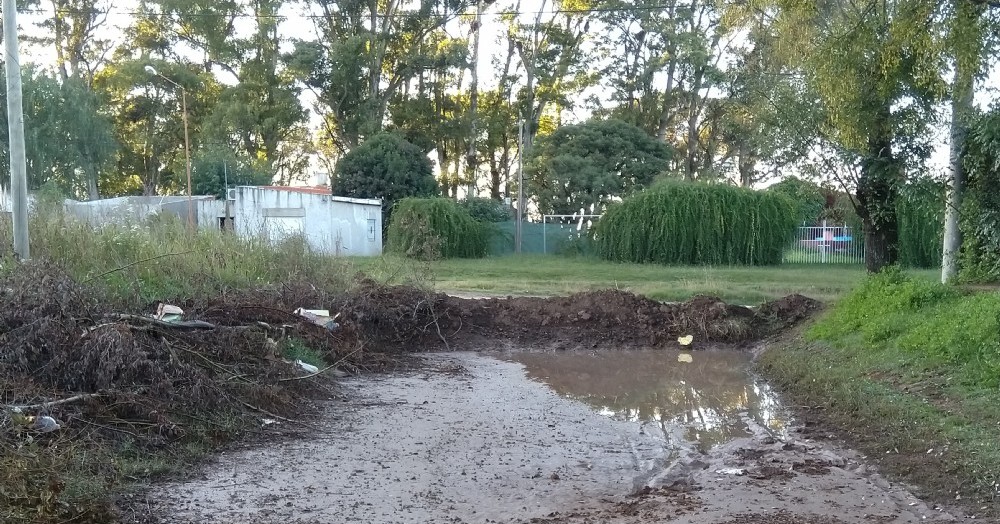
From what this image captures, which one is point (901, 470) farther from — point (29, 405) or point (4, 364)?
point (4, 364)

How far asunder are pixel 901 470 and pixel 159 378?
6227 mm

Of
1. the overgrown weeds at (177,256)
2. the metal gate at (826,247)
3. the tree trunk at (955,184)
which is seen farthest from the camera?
the metal gate at (826,247)

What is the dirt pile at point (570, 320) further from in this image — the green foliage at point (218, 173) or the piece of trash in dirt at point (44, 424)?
the green foliage at point (218, 173)

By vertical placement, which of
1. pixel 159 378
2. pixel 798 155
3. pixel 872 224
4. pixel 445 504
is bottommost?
pixel 445 504

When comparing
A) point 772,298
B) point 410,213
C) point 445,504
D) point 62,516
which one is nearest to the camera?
point 62,516

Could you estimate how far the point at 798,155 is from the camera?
50.2 feet

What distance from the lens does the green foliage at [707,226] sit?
29.8m

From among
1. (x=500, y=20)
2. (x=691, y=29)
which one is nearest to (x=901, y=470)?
(x=691, y=29)

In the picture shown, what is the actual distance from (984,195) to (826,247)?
19.1 meters

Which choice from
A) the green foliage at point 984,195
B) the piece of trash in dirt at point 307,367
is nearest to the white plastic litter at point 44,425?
the piece of trash in dirt at point 307,367

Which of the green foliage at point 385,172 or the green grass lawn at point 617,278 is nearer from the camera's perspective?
the green grass lawn at point 617,278

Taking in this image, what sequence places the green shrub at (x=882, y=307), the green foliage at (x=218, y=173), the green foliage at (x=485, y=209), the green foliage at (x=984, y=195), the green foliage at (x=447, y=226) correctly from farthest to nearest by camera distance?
1. the green foliage at (x=218, y=173)
2. the green foliage at (x=485, y=209)
3. the green foliage at (x=447, y=226)
4. the green foliage at (x=984, y=195)
5. the green shrub at (x=882, y=307)

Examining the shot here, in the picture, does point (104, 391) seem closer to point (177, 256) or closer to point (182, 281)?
point (182, 281)

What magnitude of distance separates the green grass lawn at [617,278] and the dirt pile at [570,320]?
2.75 ft
